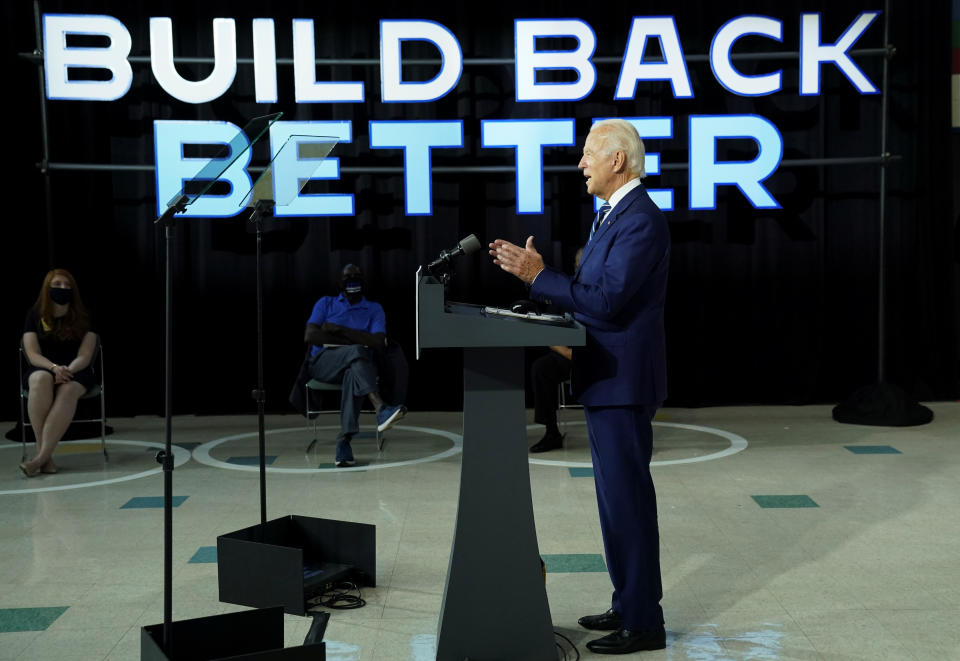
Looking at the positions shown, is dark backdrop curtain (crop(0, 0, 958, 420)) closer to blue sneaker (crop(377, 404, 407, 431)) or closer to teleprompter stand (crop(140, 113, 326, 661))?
blue sneaker (crop(377, 404, 407, 431))

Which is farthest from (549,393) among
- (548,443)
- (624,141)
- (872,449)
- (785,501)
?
(624,141)

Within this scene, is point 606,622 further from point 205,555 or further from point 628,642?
point 205,555

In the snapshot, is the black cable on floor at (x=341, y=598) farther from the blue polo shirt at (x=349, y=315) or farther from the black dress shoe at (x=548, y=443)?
the blue polo shirt at (x=349, y=315)

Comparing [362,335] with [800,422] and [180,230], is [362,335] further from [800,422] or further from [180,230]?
[800,422]

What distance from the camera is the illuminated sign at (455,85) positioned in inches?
247

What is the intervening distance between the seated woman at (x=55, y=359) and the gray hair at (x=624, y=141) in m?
3.63

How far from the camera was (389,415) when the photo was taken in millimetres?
5445

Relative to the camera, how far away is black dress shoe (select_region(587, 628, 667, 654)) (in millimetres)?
2557

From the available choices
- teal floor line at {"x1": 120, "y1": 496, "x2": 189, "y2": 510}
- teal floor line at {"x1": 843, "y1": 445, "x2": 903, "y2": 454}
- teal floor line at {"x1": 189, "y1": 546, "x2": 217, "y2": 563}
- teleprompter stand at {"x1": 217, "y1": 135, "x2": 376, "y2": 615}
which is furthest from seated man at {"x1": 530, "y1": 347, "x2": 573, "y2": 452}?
teleprompter stand at {"x1": 217, "y1": 135, "x2": 376, "y2": 615}

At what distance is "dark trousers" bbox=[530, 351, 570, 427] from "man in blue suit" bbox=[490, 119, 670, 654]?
2.88 metres

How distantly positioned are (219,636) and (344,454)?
2.83m

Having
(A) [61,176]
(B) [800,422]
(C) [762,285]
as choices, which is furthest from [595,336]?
(A) [61,176]

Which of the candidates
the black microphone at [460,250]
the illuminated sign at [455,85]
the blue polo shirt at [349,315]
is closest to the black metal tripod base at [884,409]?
the illuminated sign at [455,85]

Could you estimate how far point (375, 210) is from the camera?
6840mm
